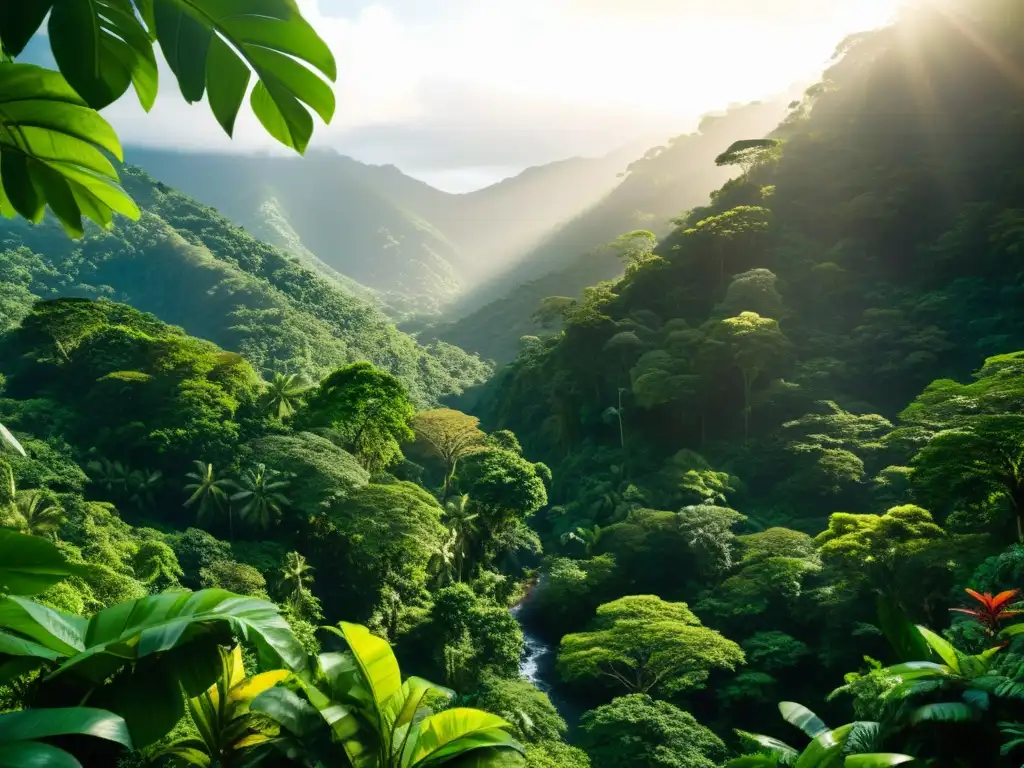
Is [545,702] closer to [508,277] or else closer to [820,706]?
[820,706]

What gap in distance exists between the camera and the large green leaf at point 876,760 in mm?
4465

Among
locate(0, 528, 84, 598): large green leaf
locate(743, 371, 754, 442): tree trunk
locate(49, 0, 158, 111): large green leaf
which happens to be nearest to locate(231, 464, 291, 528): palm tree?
locate(743, 371, 754, 442): tree trunk

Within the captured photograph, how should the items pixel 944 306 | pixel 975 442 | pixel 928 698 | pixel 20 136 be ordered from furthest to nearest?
pixel 944 306
pixel 975 442
pixel 928 698
pixel 20 136

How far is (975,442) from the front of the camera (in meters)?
11.1

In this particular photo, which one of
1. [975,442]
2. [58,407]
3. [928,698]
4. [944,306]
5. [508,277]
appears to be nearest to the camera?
[928,698]

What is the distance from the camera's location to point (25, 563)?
1390mm

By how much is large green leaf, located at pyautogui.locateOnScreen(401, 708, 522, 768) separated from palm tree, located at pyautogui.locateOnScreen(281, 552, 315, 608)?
1588 centimetres

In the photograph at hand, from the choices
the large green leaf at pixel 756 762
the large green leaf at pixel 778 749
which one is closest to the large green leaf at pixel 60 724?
the large green leaf at pixel 756 762

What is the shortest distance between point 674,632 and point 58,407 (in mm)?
23870

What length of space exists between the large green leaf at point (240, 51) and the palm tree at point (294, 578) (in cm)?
1872

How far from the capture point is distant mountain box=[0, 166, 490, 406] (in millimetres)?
52688

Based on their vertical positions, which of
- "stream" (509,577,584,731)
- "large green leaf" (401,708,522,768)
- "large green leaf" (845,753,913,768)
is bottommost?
"stream" (509,577,584,731)

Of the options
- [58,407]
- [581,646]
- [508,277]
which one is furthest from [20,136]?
[508,277]

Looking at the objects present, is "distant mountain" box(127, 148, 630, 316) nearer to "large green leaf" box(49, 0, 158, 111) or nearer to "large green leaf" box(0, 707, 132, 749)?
"large green leaf" box(0, 707, 132, 749)
